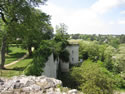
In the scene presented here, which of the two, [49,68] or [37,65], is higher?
[37,65]

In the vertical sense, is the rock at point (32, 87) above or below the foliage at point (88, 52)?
above

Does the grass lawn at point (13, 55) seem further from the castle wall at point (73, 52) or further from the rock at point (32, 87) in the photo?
the rock at point (32, 87)

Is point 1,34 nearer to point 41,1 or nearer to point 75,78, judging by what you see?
point 41,1

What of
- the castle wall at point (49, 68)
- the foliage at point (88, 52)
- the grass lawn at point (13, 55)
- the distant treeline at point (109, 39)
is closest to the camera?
the castle wall at point (49, 68)

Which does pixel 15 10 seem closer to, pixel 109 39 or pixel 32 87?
pixel 32 87

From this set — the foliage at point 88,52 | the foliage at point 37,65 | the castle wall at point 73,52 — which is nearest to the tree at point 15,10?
the foliage at point 37,65

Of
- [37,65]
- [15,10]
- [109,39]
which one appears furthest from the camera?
[109,39]

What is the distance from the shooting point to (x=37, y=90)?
12.2 feet

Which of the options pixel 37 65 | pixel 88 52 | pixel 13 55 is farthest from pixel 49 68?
pixel 88 52

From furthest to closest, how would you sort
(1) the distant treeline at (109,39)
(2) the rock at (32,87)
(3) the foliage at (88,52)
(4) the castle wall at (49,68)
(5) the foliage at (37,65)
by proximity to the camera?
(1) the distant treeline at (109,39), (3) the foliage at (88,52), (4) the castle wall at (49,68), (5) the foliage at (37,65), (2) the rock at (32,87)

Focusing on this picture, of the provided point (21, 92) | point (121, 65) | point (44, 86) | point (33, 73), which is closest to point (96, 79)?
point (33, 73)

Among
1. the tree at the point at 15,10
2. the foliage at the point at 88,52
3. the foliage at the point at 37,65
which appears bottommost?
the foliage at the point at 88,52

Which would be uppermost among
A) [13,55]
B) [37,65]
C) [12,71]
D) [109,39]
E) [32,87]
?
[109,39]

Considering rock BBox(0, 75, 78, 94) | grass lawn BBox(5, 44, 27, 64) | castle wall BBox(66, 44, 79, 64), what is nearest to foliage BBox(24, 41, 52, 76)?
rock BBox(0, 75, 78, 94)
